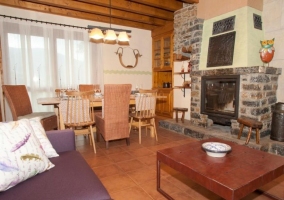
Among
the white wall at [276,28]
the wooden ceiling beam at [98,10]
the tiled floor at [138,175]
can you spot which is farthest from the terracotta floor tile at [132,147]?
the wooden ceiling beam at [98,10]

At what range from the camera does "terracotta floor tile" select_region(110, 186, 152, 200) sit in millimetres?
1655

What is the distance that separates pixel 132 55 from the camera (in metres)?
5.57

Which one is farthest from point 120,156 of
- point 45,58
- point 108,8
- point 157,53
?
point 157,53

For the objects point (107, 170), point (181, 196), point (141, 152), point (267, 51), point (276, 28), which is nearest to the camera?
point (181, 196)

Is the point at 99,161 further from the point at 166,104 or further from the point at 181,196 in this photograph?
the point at 166,104

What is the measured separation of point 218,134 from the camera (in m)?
3.18

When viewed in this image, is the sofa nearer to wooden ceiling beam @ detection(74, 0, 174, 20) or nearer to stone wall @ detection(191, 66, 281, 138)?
stone wall @ detection(191, 66, 281, 138)

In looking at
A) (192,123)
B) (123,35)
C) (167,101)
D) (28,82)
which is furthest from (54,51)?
(192,123)

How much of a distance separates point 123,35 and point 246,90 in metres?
2.23

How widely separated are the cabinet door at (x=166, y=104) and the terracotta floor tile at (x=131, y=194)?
343 centimetres

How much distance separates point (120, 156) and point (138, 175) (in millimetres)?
599

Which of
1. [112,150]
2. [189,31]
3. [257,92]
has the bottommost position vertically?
[112,150]

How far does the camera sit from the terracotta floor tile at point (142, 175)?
1982mm

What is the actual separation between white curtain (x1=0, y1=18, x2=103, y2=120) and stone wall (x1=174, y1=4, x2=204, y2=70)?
2.07 meters
